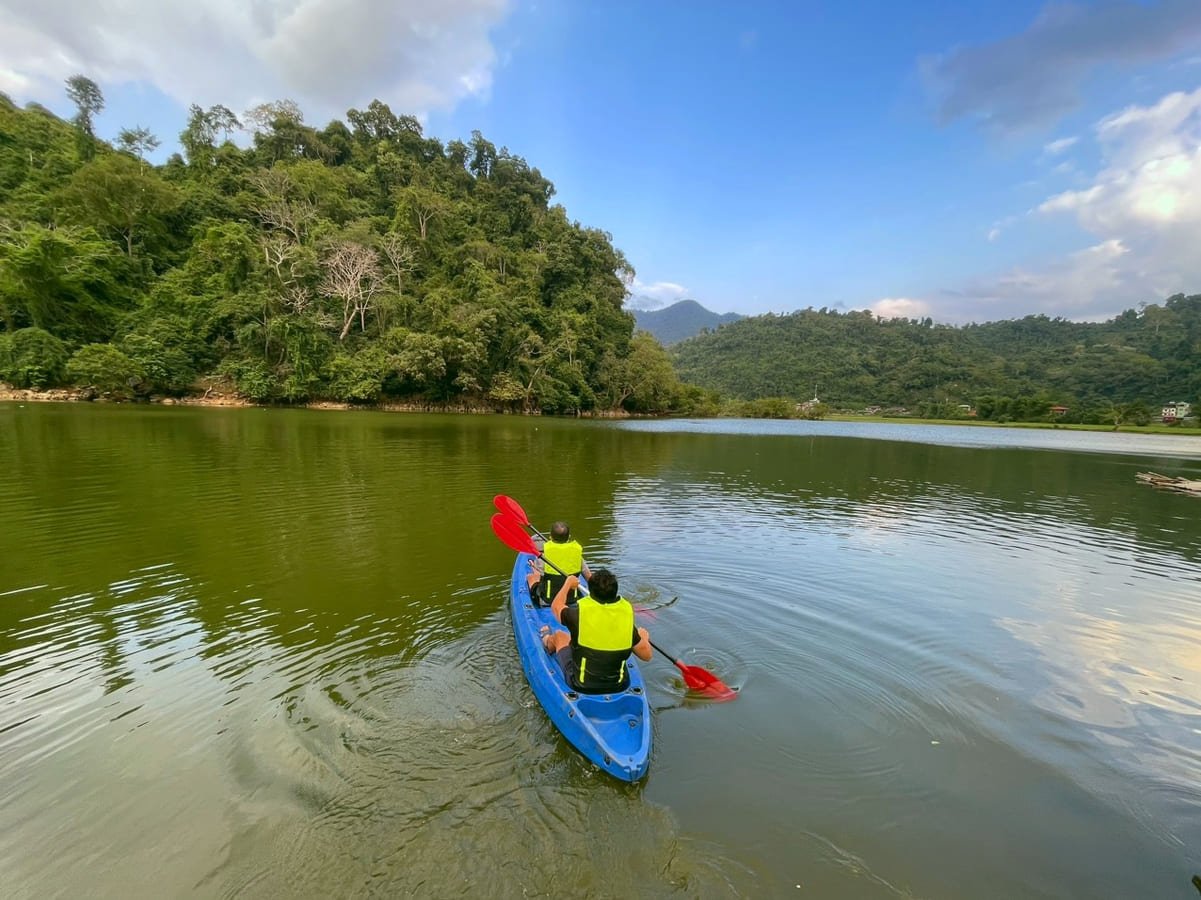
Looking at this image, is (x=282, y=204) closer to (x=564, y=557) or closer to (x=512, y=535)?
(x=512, y=535)

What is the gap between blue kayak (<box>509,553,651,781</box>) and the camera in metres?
4.19

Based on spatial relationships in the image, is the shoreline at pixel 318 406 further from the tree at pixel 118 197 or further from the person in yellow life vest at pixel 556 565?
the person in yellow life vest at pixel 556 565

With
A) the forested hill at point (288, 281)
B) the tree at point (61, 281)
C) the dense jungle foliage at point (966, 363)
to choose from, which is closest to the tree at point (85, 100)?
the forested hill at point (288, 281)

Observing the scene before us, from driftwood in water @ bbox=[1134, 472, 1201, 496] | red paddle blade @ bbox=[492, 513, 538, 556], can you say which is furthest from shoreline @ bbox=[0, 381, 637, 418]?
driftwood in water @ bbox=[1134, 472, 1201, 496]

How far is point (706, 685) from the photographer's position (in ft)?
19.3

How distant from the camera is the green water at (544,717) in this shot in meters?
3.61

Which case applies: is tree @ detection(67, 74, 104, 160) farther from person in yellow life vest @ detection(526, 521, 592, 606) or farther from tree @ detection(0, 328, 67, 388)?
person in yellow life vest @ detection(526, 521, 592, 606)

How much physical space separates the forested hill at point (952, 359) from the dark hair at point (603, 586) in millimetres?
103800

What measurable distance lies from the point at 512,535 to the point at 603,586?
418 centimetres

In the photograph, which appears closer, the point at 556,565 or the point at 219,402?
the point at 556,565

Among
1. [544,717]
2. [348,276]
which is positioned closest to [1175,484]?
[544,717]

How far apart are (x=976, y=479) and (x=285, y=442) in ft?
102

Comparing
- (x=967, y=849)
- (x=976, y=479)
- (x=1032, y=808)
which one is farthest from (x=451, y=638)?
(x=976, y=479)

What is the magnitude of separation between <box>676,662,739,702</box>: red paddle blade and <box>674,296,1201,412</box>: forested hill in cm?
10225
